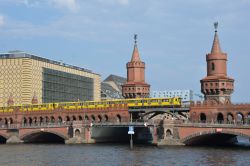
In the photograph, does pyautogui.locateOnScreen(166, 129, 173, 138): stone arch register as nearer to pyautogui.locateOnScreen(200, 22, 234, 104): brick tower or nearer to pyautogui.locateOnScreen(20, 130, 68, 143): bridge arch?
pyautogui.locateOnScreen(200, 22, 234, 104): brick tower

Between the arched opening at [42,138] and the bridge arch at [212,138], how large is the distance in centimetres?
3954

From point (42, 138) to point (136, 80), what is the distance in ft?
95.9

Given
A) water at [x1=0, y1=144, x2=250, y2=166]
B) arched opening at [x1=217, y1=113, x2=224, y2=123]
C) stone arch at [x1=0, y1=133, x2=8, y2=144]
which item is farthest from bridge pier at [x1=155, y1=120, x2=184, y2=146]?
stone arch at [x1=0, y1=133, x2=8, y2=144]

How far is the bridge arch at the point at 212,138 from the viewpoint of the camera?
92.7 metres

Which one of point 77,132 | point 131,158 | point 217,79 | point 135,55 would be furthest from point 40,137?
point 131,158

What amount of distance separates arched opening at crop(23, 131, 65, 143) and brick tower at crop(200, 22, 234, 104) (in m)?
39.3

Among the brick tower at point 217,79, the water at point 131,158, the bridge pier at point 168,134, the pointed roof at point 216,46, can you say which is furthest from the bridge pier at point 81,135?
the pointed roof at point 216,46

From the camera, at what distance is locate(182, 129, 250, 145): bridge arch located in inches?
3650

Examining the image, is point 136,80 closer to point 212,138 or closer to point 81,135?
point 81,135

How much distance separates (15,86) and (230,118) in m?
97.9

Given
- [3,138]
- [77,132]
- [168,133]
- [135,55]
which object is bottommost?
[3,138]

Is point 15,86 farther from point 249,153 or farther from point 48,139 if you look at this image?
point 249,153

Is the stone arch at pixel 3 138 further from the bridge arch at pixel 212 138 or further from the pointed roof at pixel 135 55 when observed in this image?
the bridge arch at pixel 212 138

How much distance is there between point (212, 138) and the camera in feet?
358
